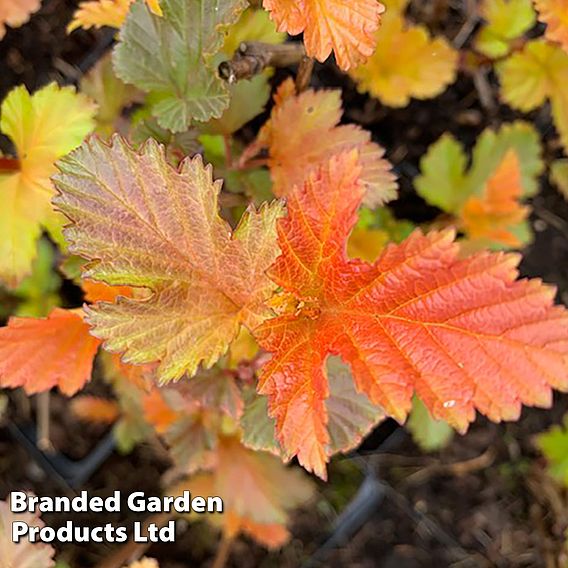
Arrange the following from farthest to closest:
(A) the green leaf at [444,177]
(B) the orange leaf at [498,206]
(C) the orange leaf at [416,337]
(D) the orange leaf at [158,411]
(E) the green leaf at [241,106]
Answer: (A) the green leaf at [444,177], (B) the orange leaf at [498,206], (D) the orange leaf at [158,411], (E) the green leaf at [241,106], (C) the orange leaf at [416,337]

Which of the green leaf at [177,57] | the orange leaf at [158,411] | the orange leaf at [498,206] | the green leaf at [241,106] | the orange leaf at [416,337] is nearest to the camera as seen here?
the orange leaf at [416,337]

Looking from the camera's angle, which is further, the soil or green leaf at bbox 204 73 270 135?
the soil

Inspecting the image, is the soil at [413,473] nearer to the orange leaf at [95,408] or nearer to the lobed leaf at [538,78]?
the orange leaf at [95,408]

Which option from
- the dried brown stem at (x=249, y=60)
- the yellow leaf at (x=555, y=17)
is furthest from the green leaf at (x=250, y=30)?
the yellow leaf at (x=555, y=17)

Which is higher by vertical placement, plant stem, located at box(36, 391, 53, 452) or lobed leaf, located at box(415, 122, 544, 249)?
lobed leaf, located at box(415, 122, 544, 249)

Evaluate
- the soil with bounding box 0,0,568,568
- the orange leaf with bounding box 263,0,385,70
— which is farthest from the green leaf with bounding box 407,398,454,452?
the orange leaf with bounding box 263,0,385,70

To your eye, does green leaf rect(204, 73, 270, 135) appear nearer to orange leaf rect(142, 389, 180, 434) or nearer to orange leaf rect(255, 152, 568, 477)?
orange leaf rect(255, 152, 568, 477)

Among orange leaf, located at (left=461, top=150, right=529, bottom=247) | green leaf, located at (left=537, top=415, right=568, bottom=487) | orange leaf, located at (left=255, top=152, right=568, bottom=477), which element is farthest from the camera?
green leaf, located at (left=537, top=415, right=568, bottom=487)

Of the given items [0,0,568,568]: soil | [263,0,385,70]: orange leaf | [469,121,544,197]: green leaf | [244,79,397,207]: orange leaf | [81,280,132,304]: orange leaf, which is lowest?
[0,0,568,568]: soil
